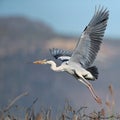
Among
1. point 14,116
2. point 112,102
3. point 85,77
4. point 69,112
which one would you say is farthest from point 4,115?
point 85,77

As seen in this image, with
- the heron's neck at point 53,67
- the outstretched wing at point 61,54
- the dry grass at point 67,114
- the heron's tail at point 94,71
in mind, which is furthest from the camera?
the outstretched wing at point 61,54

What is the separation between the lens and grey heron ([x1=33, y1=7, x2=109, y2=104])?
7102 millimetres

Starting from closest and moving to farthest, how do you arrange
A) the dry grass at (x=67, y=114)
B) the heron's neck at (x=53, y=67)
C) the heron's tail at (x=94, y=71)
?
the dry grass at (x=67, y=114) → the heron's tail at (x=94, y=71) → the heron's neck at (x=53, y=67)

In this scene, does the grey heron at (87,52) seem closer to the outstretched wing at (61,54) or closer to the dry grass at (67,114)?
the outstretched wing at (61,54)

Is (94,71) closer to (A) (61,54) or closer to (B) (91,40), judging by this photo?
(B) (91,40)

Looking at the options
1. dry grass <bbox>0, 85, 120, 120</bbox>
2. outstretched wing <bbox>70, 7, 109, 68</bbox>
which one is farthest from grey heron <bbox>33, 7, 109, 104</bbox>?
dry grass <bbox>0, 85, 120, 120</bbox>

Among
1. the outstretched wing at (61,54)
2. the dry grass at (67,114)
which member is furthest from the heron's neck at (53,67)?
the dry grass at (67,114)

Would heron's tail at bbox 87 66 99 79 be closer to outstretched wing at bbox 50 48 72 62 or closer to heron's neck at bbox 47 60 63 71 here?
heron's neck at bbox 47 60 63 71

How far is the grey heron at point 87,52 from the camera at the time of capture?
23.3 ft

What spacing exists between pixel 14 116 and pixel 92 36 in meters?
3.51

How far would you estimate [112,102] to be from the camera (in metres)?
3.54

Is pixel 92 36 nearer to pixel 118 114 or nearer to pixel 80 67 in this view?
pixel 80 67

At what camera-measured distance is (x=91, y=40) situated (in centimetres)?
726

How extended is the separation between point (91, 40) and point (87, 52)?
0.17 m
